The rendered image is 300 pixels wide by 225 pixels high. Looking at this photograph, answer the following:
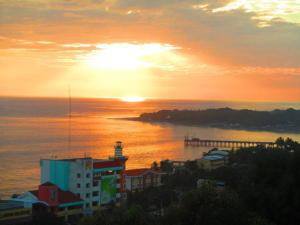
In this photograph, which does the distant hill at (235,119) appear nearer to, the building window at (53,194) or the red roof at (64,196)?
the red roof at (64,196)

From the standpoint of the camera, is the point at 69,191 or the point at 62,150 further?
the point at 62,150

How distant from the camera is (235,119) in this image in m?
52.2

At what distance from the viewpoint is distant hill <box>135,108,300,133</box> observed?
4975 centimetres

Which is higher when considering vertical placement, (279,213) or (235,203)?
(235,203)

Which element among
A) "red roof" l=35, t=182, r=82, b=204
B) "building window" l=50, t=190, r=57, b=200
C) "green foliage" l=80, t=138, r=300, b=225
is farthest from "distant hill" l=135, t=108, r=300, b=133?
"building window" l=50, t=190, r=57, b=200

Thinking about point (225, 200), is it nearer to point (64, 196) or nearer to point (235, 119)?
point (64, 196)

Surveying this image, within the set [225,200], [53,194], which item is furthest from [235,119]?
[225,200]

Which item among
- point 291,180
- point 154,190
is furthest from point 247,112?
point 291,180

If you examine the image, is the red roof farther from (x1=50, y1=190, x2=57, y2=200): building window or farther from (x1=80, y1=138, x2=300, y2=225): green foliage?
(x1=80, y1=138, x2=300, y2=225): green foliage

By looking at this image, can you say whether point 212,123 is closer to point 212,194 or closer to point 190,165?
point 190,165

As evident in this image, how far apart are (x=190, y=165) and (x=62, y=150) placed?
36.8ft

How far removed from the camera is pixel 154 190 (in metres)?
12.5

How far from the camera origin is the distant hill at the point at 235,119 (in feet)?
163

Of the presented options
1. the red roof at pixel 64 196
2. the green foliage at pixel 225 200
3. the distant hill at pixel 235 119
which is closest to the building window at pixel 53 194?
the red roof at pixel 64 196
